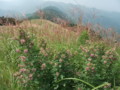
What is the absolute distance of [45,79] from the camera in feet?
11.5

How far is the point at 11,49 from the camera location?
5.59m

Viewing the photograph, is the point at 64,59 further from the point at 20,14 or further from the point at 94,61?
the point at 20,14

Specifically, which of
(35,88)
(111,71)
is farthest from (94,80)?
(35,88)

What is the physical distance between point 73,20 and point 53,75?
215 inches

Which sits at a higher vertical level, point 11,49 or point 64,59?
point 64,59

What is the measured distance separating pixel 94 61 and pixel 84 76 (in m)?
0.23

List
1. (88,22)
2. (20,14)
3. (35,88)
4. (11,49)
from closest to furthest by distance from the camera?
1. (35,88)
2. (11,49)
3. (88,22)
4. (20,14)

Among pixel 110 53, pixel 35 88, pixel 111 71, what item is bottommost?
pixel 35 88

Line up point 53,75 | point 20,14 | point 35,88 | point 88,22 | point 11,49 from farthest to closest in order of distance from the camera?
point 20,14 → point 88,22 → point 11,49 → point 35,88 → point 53,75

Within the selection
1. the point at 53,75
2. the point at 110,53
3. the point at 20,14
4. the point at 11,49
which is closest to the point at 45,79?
the point at 53,75

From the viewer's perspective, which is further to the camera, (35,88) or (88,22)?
(88,22)

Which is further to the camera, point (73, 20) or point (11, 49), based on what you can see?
point (73, 20)

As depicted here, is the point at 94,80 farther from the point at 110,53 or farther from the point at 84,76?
the point at 110,53

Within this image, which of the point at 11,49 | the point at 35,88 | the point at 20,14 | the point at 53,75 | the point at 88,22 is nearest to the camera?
the point at 53,75
